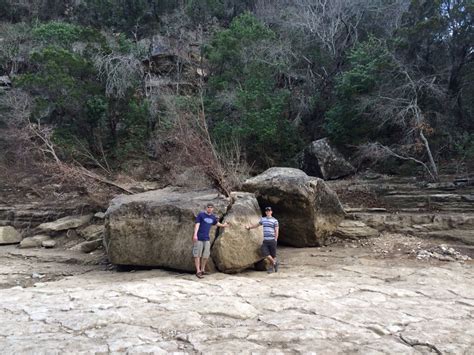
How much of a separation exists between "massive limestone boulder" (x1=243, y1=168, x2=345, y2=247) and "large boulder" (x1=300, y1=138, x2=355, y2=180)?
518 cm

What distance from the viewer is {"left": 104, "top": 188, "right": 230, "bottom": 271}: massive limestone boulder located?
9.28 meters

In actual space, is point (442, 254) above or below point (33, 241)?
above

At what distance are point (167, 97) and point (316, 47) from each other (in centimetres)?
794

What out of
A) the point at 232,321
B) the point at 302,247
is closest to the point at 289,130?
the point at 302,247

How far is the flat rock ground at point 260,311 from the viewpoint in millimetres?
4477

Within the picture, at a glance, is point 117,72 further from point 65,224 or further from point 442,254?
point 442,254

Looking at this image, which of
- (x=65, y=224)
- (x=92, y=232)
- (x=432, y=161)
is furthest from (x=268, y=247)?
(x=65, y=224)

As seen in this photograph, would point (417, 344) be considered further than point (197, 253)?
No

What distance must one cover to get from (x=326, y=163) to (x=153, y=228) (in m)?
8.93

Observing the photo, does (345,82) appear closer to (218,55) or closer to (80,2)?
(218,55)

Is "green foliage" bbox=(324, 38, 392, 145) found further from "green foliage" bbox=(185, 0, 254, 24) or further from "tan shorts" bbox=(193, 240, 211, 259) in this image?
"green foliage" bbox=(185, 0, 254, 24)

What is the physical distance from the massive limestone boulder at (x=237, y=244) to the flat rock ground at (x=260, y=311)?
0.35 m

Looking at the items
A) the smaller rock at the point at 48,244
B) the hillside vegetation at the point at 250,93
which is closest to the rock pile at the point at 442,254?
the hillside vegetation at the point at 250,93

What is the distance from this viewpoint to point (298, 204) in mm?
10578
